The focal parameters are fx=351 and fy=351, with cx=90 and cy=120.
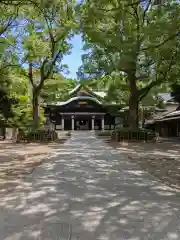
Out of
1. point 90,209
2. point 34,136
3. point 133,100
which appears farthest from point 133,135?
point 90,209

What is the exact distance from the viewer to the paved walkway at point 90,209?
4.96 metres

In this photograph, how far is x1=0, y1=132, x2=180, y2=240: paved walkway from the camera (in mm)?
4961

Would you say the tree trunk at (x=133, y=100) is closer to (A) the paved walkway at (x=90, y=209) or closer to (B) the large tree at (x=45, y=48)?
(B) the large tree at (x=45, y=48)

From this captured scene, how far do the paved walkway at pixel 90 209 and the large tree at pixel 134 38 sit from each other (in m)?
5.84

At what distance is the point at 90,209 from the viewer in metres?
6.27

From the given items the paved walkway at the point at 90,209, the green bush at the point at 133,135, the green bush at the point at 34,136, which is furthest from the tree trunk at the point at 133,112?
the paved walkway at the point at 90,209

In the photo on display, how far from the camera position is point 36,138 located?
29.1 metres

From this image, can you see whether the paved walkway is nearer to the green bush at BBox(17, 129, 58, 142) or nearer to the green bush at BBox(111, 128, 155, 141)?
the green bush at BBox(111, 128, 155, 141)

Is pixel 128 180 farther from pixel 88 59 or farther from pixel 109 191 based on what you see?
pixel 88 59

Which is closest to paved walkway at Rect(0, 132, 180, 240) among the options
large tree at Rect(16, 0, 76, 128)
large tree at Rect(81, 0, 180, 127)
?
large tree at Rect(81, 0, 180, 127)

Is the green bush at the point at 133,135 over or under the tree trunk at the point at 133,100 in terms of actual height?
under

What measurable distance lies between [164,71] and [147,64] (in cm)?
174

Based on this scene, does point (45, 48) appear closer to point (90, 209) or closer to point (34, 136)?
point (34, 136)

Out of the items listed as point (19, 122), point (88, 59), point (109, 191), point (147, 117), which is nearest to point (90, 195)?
point (109, 191)
